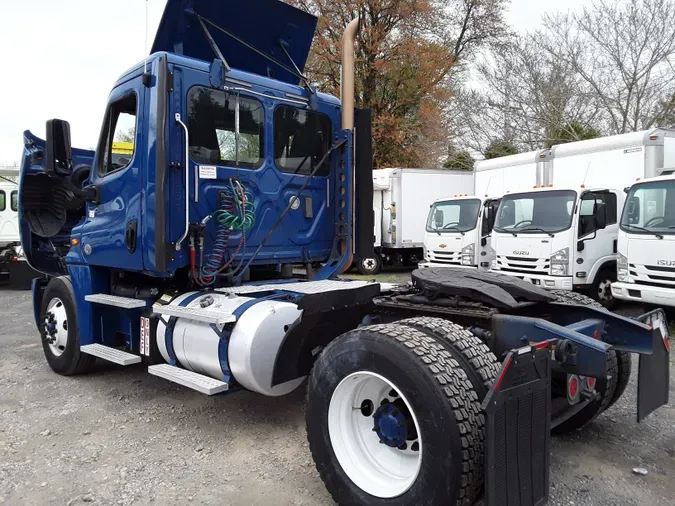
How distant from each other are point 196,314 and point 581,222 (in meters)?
7.61

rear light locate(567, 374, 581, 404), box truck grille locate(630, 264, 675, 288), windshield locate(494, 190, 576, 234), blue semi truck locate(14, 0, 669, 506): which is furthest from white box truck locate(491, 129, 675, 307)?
rear light locate(567, 374, 581, 404)

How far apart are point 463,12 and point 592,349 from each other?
82.0 ft

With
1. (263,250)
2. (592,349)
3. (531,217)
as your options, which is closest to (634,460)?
(592,349)

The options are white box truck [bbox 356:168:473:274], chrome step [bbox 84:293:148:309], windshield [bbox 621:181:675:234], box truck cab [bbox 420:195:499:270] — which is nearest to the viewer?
chrome step [bbox 84:293:148:309]

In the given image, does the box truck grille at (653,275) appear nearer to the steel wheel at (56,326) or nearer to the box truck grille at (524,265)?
the box truck grille at (524,265)

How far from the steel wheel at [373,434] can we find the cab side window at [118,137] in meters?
2.81

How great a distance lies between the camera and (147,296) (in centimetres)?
507

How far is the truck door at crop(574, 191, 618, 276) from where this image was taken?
9508mm

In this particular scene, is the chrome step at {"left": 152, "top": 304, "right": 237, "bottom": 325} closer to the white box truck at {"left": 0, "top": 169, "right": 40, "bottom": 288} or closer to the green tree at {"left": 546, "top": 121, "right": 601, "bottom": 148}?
the white box truck at {"left": 0, "top": 169, "right": 40, "bottom": 288}

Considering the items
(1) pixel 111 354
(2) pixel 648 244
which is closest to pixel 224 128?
(1) pixel 111 354

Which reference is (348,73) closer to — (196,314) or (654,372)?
(196,314)

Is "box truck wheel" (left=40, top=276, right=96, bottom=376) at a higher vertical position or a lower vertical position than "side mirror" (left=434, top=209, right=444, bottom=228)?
lower

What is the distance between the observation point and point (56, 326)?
5770mm

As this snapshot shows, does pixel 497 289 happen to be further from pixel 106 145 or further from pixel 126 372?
pixel 126 372
